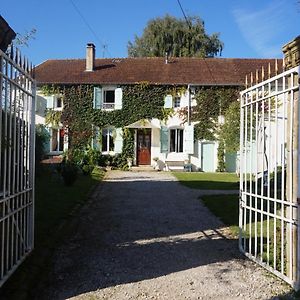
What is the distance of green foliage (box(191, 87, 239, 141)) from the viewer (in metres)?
28.2

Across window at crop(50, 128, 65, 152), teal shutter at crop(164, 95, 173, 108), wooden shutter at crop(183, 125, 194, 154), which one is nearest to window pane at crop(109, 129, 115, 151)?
window at crop(50, 128, 65, 152)

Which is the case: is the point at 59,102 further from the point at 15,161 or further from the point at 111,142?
the point at 15,161

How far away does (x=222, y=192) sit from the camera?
49.5ft

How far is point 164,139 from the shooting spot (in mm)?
28234

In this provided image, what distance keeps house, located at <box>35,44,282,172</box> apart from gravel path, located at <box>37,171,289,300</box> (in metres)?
17.7

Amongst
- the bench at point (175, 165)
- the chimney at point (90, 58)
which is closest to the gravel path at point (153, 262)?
the bench at point (175, 165)

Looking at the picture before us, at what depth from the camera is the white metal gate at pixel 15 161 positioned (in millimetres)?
4938

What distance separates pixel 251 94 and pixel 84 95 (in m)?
23.5

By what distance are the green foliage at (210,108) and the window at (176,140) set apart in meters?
1.15

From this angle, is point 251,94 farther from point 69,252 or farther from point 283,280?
point 69,252

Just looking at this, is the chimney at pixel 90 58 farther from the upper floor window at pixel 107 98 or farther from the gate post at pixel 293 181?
the gate post at pixel 293 181

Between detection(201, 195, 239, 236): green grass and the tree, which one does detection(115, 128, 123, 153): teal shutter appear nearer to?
detection(201, 195, 239, 236): green grass

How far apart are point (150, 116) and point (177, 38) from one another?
711 inches

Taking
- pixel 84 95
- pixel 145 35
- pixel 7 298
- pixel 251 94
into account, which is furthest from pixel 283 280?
pixel 145 35
